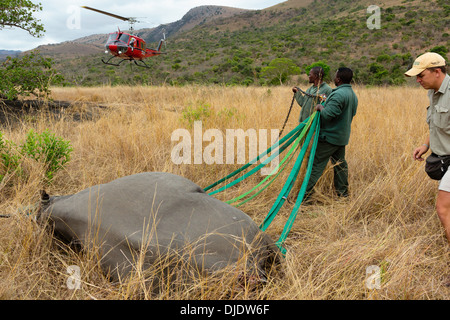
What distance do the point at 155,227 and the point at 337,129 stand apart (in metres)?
2.52

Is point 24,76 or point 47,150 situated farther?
point 24,76

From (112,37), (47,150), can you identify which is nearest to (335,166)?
(47,150)

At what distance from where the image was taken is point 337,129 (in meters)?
3.39

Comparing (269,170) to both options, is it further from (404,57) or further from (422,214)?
(404,57)

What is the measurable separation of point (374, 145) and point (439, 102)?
7.40 feet

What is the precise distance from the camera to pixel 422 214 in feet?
9.25

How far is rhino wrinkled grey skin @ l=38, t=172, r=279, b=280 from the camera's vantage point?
165 cm

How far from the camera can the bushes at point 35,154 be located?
323 cm

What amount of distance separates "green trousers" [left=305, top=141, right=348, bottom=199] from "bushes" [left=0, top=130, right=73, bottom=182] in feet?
9.50
